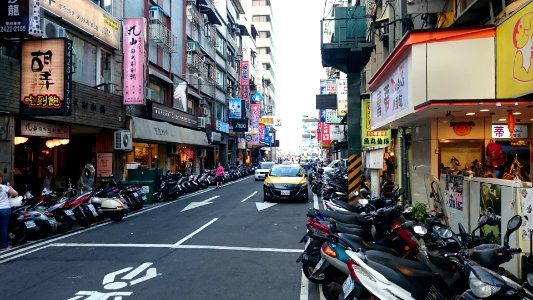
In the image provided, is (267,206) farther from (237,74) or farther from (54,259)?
(237,74)

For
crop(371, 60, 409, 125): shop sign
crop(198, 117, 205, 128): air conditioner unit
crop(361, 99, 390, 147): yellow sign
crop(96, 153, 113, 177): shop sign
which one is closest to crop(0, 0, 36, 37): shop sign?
crop(96, 153, 113, 177): shop sign

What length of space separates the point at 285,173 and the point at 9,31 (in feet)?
39.4

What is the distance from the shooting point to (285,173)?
19844mm

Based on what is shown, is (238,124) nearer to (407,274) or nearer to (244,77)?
(244,77)

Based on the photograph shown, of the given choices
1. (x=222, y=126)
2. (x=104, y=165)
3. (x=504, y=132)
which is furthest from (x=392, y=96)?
(x=222, y=126)

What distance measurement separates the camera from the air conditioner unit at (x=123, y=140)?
2038cm

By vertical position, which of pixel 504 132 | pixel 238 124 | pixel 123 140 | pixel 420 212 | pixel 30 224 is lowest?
pixel 30 224

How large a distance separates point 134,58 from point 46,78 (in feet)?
23.6

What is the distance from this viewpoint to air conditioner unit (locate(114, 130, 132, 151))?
66.8ft

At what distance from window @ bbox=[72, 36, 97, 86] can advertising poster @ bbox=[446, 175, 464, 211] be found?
1482 cm

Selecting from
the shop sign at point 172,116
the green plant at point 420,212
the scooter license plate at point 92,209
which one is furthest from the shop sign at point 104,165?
the green plant at point 420,212

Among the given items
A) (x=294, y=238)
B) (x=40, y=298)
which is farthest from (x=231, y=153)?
(x=40, y=298)

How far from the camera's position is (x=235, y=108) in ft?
156

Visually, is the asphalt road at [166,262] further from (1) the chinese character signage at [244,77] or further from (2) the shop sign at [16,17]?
(1) the chinese character signage at [244,77]
